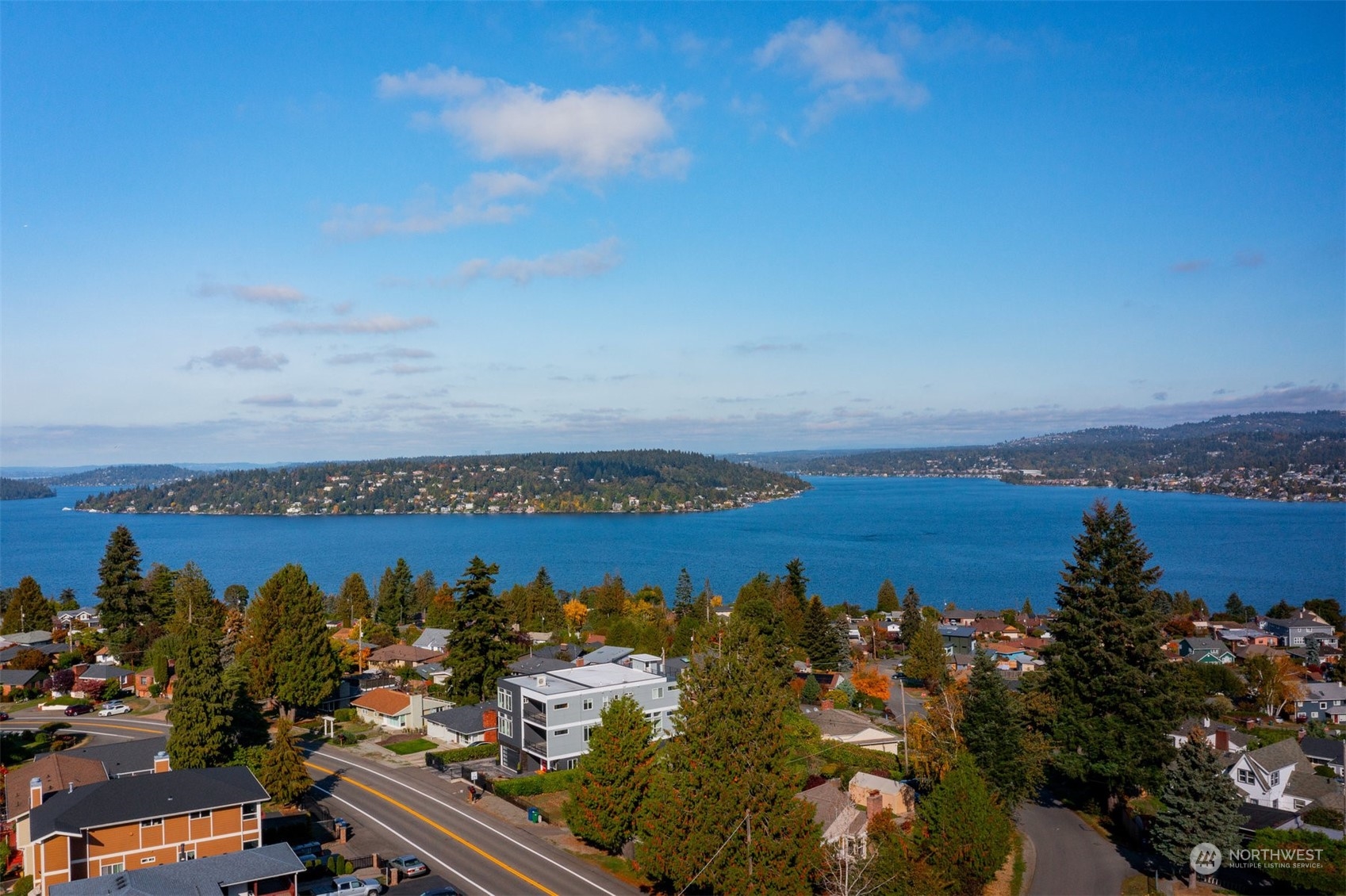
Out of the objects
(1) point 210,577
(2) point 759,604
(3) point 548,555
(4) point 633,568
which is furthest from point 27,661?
(3) point 548,555

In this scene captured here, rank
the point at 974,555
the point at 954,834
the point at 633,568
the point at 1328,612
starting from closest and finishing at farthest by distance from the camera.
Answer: the point at 954,834 < the point at 1328,612 < the point at 633,568 < the point at 974,555

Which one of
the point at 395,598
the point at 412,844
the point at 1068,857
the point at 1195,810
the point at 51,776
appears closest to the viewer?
the point at 1195,810

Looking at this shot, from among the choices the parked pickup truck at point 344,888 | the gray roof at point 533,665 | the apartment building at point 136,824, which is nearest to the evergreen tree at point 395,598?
the gray roof at point 533,665

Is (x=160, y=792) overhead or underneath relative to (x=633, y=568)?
overhead

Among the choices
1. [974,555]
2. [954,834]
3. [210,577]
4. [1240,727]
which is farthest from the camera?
[974,555]

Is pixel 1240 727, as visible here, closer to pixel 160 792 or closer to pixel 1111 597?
pixel 1111 597

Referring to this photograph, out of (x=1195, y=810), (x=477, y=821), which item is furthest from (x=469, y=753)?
(x=1195, y=810)

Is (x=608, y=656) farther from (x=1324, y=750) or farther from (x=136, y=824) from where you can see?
(x=1324, y=750)

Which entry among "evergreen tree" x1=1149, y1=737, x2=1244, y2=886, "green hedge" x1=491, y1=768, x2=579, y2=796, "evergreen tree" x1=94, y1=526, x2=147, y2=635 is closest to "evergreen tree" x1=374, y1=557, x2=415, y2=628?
"evergreen tree" x1=94, y1=526, x2=147, y2=635
